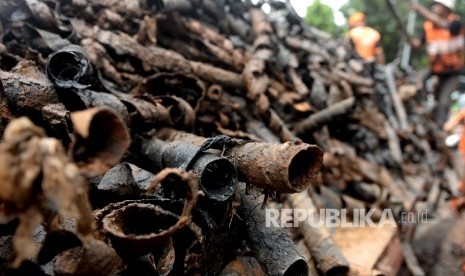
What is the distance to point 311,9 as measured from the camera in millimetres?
14656

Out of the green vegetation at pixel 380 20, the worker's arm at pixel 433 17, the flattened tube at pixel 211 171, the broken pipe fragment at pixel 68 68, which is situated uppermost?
the worker's arm at pixel 433 17

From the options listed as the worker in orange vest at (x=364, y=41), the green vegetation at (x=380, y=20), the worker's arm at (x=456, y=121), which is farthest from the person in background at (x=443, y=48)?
the green vegetation at (x=380, y=20)

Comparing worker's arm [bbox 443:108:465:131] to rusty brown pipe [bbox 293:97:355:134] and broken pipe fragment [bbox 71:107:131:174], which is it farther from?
broken pipe fragment [bbox 71:107:131:174]

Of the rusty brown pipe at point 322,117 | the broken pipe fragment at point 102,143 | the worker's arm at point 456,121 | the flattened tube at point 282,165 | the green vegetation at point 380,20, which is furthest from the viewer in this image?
the green vegetation at point 380,20

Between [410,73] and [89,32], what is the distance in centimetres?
649

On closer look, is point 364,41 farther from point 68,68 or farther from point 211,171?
point 211,171

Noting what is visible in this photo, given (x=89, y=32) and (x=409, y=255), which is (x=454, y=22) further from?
(x=89, y=32)

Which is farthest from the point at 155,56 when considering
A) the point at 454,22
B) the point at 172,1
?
the point at 454,22

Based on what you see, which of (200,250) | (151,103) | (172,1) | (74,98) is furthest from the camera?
(172,1)

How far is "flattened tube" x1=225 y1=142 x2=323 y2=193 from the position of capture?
3.33 feet

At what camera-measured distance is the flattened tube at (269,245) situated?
1145mm

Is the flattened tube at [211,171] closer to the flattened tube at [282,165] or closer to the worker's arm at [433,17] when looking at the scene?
the flattened tube at [282,165]

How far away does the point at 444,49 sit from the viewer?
6.43m

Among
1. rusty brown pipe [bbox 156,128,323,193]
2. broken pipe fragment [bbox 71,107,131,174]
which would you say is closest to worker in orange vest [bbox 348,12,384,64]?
rusty brown pipe [bbox 156,128,323,193]
